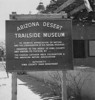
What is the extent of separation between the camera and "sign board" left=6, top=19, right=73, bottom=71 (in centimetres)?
744

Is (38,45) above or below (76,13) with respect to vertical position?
below

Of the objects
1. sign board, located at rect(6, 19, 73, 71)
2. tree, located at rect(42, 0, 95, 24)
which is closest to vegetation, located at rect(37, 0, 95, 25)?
tree, located at rect(42, 0, 95, 24)

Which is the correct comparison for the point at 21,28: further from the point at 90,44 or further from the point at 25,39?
the point at 90,44

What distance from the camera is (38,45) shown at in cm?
748

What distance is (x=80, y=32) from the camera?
17.2 metres

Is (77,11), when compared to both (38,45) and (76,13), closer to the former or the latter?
(76,13)

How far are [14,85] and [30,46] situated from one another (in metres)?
1.14

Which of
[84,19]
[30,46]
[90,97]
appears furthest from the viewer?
[84,19]

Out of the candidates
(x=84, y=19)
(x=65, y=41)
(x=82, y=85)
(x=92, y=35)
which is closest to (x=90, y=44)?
(x=92, y=35)

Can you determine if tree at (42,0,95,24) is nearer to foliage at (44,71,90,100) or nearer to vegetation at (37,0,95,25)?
vegetation at (37,0,95,25)

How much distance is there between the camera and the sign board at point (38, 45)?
7438mm

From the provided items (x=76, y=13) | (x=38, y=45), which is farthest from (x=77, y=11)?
(x=38, y=45)

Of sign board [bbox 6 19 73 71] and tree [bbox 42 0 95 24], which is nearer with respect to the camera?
sign board [bbox 6 19 73 71]

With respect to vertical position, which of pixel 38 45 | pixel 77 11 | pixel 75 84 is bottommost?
pixel 75 84
